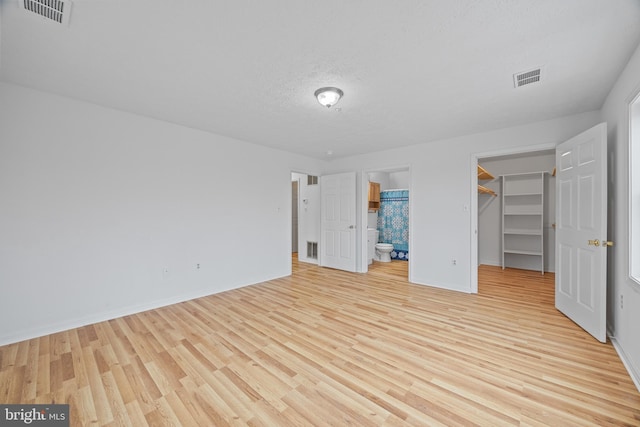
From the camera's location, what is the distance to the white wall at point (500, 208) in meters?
5.33

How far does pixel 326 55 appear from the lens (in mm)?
1978

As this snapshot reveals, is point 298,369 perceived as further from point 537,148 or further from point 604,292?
point 537,148

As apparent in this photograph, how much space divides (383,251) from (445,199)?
2572mm

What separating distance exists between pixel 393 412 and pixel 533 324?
226cm

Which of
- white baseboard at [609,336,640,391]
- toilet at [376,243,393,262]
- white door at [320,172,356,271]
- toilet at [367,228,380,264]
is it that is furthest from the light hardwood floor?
toilet at [376,243,393,262]

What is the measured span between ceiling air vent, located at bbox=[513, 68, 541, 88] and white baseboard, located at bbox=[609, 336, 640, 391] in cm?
241

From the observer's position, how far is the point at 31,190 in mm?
2523

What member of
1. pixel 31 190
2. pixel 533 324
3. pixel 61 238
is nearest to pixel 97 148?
pixel 31 190

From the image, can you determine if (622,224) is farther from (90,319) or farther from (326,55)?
(90,319)

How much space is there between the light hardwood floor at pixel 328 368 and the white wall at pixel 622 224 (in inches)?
8.6

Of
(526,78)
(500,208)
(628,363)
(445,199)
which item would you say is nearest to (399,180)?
(500,208)

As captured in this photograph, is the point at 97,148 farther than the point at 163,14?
Yes

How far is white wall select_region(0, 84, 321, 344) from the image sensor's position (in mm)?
2473

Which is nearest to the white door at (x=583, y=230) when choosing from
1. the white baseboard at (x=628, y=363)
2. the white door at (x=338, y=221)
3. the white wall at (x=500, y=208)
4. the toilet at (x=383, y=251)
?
the white baseboard at (x=628, y=363)
